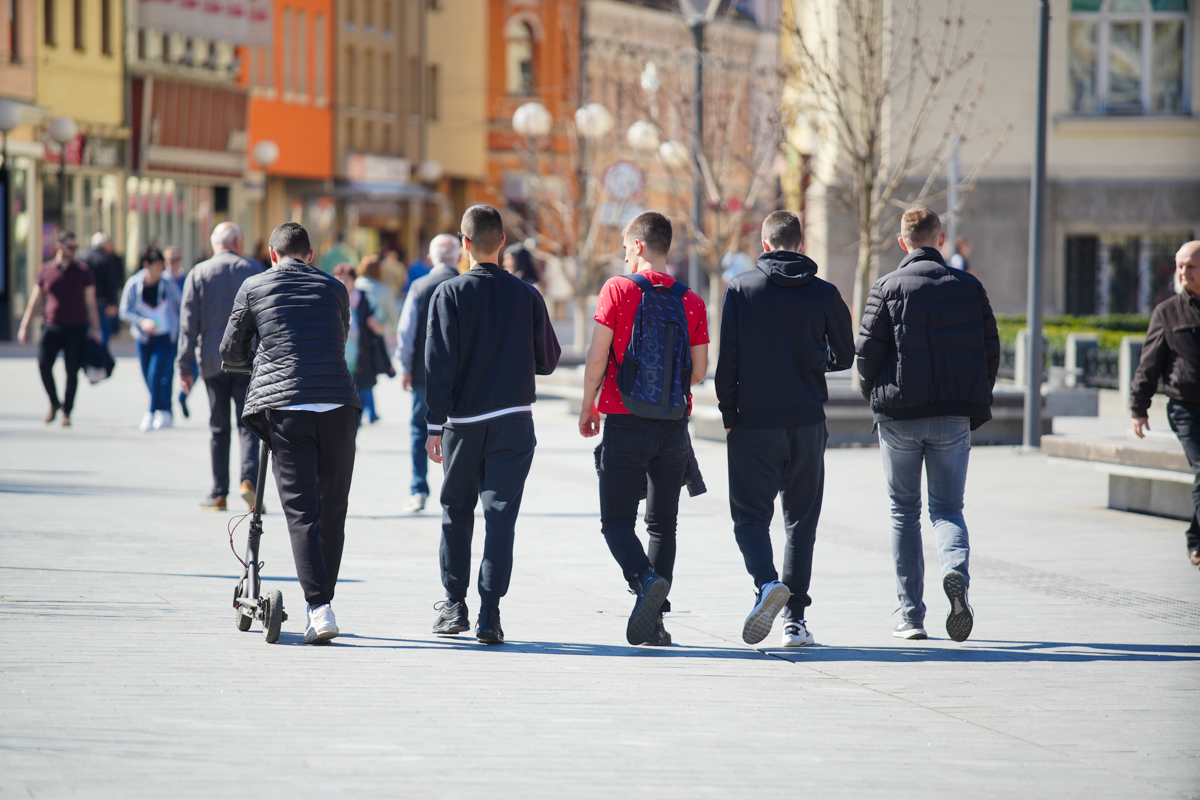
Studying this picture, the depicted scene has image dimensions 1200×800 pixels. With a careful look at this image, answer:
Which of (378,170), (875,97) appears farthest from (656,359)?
(378,170)

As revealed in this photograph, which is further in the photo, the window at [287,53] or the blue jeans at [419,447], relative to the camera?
the window at [287,53]

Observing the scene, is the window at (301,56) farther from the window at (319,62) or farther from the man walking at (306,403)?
the man walking at (306,403)

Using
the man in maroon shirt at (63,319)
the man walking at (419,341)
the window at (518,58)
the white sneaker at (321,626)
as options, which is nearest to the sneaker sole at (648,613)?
the white sneaker at (321,626)

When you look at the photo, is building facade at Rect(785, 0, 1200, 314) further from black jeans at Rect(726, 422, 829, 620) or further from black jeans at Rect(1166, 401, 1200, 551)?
black jeans at Rect(726, 422, 829, 620)

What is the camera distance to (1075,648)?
25.7ft

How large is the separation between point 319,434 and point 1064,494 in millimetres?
7266

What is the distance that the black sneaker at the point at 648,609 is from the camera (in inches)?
305

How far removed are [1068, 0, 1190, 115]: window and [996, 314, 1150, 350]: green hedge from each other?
3676 millimetres

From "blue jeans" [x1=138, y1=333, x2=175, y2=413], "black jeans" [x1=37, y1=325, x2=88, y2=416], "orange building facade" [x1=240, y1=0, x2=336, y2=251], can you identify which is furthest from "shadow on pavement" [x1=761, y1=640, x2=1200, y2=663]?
"orange building facade" [x1=240, y1=0, x2=336, y2=251]

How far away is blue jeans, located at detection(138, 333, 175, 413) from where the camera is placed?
18.3 m

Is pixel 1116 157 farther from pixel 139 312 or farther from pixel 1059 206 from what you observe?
pixel 139 312

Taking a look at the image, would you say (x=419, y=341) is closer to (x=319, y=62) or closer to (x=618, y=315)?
(x=618, y=315)

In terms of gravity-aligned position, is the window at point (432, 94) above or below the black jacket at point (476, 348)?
above

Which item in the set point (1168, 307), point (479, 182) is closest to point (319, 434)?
point (1168, 307)
